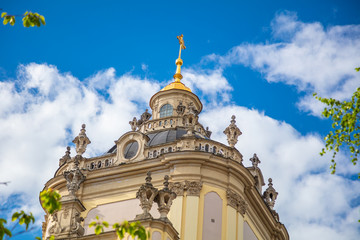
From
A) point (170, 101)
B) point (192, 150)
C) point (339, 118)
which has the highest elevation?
point (170, 101)

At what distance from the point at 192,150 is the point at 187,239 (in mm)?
4572

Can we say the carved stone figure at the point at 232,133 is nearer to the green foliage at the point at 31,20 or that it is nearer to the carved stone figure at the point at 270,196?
the carved stone figure at the point at 270,196

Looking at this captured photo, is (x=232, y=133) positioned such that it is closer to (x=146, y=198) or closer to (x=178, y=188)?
(x=178, y=188)

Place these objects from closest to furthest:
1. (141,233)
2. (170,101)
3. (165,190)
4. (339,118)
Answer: (141,233) → (339,118) → (165,190) → (170,101)

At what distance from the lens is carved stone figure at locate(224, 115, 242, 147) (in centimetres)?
3628

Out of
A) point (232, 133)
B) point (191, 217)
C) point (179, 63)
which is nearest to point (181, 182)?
point (191, 217)

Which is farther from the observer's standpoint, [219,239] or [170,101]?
[170,101]

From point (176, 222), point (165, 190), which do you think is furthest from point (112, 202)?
point (165, 190)

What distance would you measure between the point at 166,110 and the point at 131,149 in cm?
699

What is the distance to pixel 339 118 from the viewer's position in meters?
18.6

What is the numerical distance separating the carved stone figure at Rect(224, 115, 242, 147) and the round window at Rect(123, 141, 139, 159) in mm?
4786

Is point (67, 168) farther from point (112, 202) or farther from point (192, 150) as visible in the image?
point (192, 150)

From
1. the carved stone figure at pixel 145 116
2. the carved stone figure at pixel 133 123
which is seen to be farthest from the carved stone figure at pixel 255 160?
the carved stone figure at pixel 133 123

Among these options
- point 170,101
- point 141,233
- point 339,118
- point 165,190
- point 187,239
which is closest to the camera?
point 141,233
